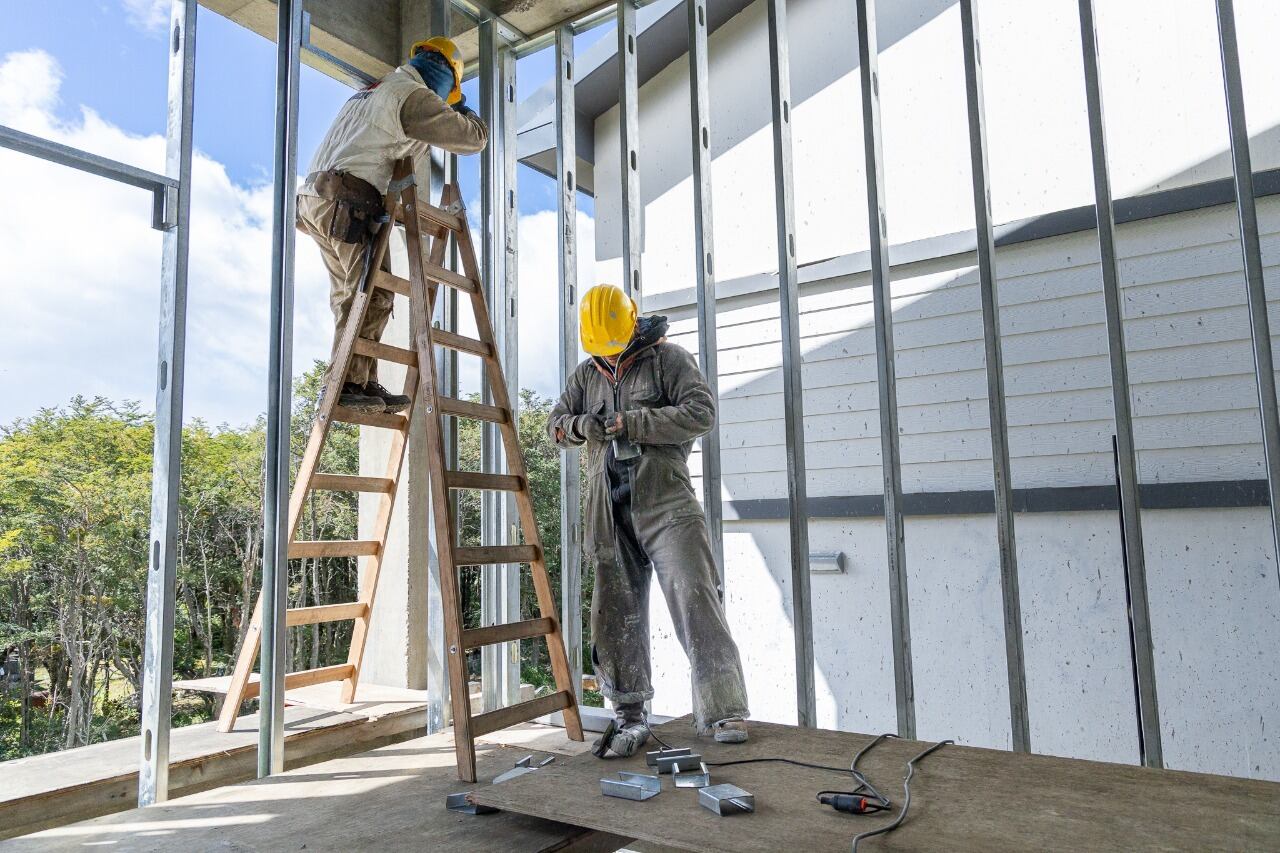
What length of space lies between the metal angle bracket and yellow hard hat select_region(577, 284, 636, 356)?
1.49 meters

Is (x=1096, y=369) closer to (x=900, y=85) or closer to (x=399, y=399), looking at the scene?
(x=900, y=85)

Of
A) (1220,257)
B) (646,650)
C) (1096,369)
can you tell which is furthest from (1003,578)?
(1220,257)

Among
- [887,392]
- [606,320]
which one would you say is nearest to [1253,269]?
[887,392]

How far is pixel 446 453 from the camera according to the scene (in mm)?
3330

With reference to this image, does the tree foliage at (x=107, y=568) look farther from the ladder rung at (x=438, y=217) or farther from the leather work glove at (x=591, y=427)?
the ladder rung at (x=438, y=217)

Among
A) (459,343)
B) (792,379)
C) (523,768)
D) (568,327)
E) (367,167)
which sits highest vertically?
(367,167)

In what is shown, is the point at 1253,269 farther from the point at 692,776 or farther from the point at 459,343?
the point at 459,343

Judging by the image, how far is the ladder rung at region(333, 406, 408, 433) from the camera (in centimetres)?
303

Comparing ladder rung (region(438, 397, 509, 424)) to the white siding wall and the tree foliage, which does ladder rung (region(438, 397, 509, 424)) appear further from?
the white siding wall

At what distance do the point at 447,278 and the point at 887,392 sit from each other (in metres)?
1.86

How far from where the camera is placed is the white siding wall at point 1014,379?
13.6ft

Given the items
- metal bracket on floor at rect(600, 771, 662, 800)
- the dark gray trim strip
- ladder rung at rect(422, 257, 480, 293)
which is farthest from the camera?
the dark gray trim strip

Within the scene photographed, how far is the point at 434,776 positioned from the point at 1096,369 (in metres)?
4.15

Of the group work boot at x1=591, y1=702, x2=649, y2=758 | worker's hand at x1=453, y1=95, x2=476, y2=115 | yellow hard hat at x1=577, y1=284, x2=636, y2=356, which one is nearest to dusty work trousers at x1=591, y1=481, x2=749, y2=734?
work boot at x1=591, y1=702, x2=649, y2=758
